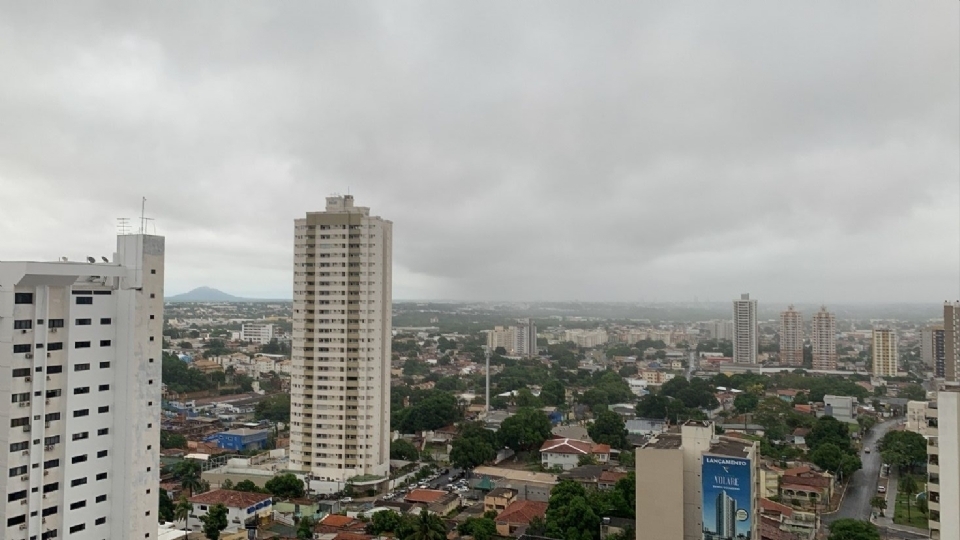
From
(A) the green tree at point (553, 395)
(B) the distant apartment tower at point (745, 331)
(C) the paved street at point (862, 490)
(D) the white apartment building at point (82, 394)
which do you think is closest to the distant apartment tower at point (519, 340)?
(B) the distant apartment tower at point (745, 331)

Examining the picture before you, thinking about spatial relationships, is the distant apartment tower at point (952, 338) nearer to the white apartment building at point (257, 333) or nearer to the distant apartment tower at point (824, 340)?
the distant apartment tower at point (824, 340)

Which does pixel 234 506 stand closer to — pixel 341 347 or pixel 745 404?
pixel 341 347

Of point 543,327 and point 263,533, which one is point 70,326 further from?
point 543,327

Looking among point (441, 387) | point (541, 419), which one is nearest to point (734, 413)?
point (541, 419)

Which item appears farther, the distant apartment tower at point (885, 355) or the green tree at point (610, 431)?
the distant apartment tower at point (885, 355)

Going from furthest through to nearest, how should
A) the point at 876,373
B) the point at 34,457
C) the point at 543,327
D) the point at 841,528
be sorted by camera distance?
the point at 543,327 → the point at 876,373 → the point at 841,528 → the point at 34,457

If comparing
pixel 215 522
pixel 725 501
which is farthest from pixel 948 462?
pixel 215 522

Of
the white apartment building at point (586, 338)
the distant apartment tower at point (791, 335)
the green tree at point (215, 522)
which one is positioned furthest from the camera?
the white apartment building at point (586, 338)

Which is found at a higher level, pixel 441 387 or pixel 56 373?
pixel 56 373
